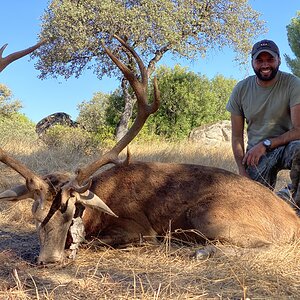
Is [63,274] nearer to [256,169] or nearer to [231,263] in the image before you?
[231,263]

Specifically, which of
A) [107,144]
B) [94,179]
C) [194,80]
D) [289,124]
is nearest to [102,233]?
[94,179]

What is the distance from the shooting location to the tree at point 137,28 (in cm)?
1930

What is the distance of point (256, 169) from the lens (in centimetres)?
649

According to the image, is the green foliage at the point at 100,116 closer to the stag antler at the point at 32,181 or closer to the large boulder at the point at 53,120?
the large boulder at the point at 53,120

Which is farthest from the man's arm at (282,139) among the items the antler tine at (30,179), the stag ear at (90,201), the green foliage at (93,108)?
the green foliage at (93,108)

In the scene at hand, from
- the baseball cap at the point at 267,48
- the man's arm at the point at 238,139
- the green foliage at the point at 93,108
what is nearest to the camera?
the baseball cap at the point at 267,48

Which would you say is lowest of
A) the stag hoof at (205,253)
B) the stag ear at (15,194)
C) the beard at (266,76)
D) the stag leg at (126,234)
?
the stag hoof at (205,253)

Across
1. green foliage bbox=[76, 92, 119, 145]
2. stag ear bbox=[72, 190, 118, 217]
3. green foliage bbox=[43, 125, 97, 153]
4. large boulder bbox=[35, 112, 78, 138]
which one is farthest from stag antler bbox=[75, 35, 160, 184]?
large boulder bbox=[35, 112, 78, 138]

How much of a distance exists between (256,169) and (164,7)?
14.4 metres

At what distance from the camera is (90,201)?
468 cm

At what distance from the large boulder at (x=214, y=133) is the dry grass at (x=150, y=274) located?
42.4 feet

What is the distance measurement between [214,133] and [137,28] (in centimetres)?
506

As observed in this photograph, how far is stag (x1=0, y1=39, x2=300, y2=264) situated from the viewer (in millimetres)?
4402

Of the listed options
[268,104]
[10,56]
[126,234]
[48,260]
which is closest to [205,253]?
[126,234]
